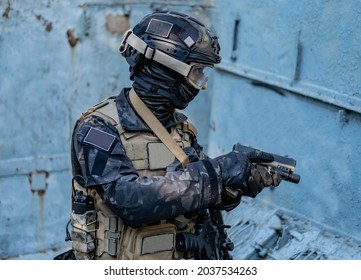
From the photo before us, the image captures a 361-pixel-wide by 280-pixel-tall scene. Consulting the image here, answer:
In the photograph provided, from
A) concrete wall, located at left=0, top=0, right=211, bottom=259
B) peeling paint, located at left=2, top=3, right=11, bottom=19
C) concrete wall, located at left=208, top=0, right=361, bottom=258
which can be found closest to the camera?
concrete wall, located at left=208, top=0, right=361, bottom=258

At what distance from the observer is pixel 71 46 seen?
6109 millimetres

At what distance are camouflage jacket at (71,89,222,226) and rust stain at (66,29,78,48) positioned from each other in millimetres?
2514

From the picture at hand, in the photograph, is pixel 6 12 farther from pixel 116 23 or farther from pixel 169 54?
pixel 169 54

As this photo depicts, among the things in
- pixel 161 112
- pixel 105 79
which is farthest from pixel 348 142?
pixel 105 79

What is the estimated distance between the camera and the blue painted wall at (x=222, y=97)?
5.20m

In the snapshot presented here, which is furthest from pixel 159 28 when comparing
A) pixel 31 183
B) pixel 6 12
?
pixel 31 183

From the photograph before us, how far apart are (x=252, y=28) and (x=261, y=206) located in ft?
4.50

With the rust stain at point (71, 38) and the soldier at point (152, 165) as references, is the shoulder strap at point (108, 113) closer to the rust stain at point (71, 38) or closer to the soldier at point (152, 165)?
the soldier at point (152, 165)

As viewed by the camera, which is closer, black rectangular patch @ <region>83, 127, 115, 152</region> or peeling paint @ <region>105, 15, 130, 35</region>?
black rectangular patch @ <region>83, 127, 115, 152</region>

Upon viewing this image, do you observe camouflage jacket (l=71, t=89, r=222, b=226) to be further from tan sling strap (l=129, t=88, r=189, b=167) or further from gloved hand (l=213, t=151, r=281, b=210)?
tan sling strap (l=129, t=88, r=189, b=167)

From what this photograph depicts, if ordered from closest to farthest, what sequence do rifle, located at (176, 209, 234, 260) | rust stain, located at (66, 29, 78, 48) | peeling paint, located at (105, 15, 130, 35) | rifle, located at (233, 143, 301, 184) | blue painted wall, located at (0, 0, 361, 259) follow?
rifle, located at (233, 143, 301, 184)
rifle, located at (176, 209, 234, 260)
blue painted wall, located at (0, 0, 361, 259)
rust stain, located at (66, 29, 78, 48)
peeling paint, located at (105, 15, 130, 35)

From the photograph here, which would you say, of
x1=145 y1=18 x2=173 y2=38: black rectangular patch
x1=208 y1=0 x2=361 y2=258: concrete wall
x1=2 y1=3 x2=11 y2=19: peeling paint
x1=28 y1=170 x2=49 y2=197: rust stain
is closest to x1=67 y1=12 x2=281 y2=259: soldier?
x1=145 y1=18 x2=173 y2=38: black rectangular patch

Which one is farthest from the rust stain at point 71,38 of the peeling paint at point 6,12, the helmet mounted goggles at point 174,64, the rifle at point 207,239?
the rifle at point 207,239

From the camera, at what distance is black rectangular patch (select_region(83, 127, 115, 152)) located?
3.60m
